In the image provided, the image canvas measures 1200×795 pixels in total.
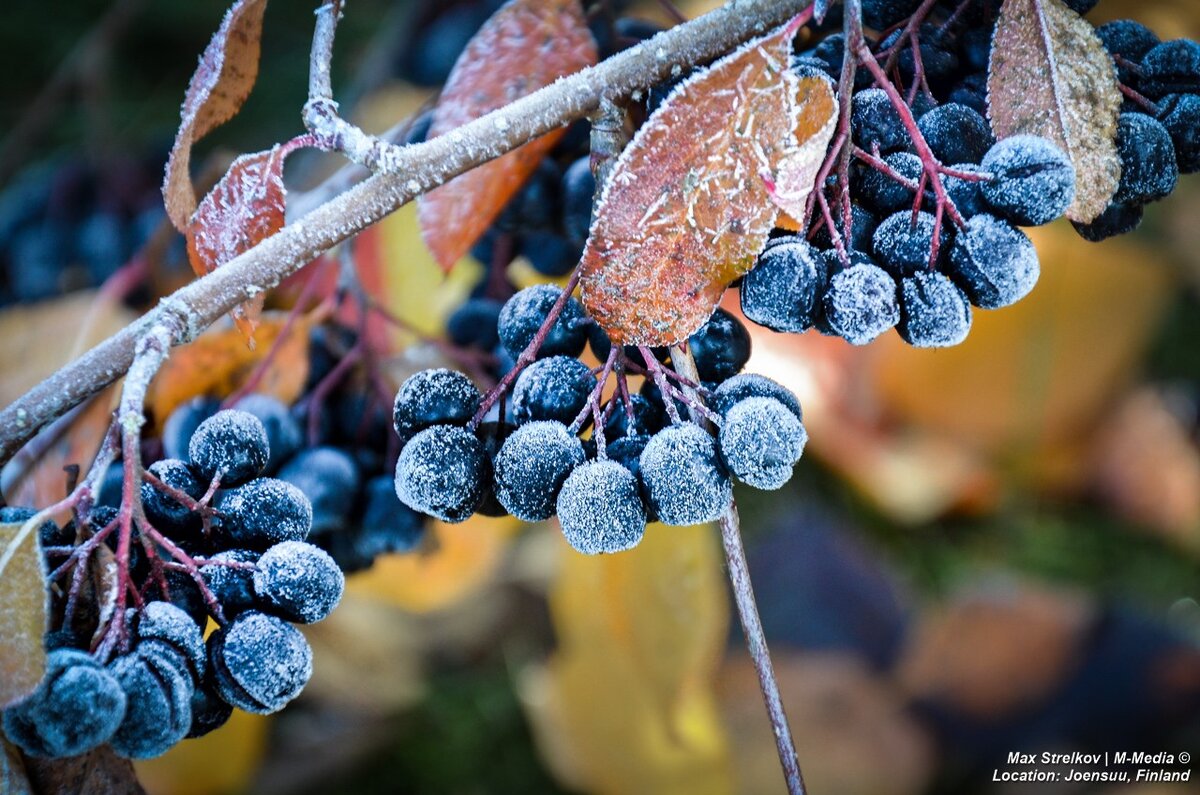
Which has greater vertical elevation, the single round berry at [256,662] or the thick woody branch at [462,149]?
the thick woody branch at [462,149]

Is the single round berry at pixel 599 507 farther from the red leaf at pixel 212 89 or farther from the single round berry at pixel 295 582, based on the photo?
the red leaf at pixel 212 89

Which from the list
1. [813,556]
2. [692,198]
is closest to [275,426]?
[692,198]

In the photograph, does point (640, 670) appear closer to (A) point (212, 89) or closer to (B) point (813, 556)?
(B) point (813, 556)

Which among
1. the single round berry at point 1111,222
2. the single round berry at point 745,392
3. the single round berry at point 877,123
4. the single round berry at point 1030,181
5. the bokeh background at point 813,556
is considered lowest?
the bokeh background at point 813,556

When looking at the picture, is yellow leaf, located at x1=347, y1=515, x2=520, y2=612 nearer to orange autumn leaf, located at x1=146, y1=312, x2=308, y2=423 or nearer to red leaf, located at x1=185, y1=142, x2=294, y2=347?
orange autumn leaf, located at x1=146, y1=312, x2=308, y2=423

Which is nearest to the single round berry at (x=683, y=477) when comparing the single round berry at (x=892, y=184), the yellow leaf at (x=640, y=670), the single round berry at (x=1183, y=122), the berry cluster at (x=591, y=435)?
the berry cluster at (x=591, y=435)

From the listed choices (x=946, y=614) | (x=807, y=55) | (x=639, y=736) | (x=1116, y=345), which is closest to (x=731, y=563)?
(x=807, y=55)
